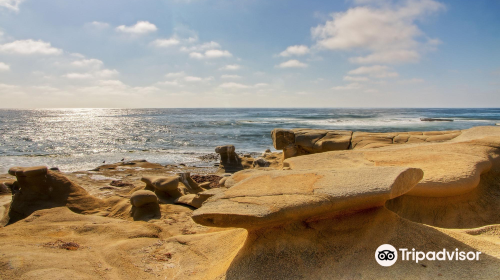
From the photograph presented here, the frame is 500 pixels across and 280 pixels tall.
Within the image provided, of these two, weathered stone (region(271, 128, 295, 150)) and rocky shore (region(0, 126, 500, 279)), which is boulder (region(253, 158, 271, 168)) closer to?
weathered stone (region(271, 128, 295, 150))

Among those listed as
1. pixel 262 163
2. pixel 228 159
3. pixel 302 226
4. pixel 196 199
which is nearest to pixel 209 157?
pixel 228 159

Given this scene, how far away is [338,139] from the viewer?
6.79 metres

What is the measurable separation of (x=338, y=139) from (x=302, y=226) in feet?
15.6

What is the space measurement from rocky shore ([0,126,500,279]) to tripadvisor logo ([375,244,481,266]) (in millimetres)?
49

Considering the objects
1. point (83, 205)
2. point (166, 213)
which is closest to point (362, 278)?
point (166, 213)

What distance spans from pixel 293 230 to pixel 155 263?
54.8 inches

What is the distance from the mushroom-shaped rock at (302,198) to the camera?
210 cm

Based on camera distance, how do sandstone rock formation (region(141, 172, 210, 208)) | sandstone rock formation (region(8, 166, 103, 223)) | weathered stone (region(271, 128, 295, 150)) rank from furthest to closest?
weathered stone (region(271, 128, 295, 150)) < sandstone rock formation (region(141, 172, 210, 208)) < sandstone rock formation (region(8, 166, 103, 223))

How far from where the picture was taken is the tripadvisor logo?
2031mm

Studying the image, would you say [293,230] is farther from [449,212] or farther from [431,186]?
[449,212]

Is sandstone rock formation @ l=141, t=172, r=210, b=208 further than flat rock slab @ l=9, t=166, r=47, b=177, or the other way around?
sandstone rock formation @ l=141, t=172, r=210, b=208

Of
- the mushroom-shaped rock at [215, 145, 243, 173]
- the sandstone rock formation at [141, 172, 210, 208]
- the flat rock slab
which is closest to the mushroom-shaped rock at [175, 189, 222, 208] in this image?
the sandstone rock formation at [141, 172, 210, 208]

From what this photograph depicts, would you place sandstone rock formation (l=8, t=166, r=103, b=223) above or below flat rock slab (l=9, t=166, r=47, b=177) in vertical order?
below

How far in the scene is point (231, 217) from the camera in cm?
208
